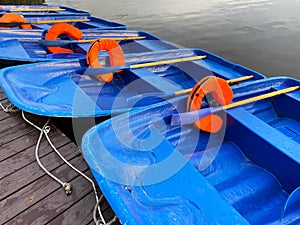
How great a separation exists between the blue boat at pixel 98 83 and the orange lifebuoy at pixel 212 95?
0.48m

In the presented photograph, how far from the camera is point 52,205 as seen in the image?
2107 millimetres

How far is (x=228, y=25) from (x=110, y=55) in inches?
310

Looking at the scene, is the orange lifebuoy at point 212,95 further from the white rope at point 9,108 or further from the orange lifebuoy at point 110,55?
the white rope at point 9,108

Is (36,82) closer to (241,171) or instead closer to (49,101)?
(49,101)

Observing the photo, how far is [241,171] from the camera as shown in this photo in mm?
2342

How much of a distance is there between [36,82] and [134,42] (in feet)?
8.01

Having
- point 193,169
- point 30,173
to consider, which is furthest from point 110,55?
point 193,169

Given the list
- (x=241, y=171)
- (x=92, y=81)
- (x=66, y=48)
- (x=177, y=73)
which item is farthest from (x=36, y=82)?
(x=241, y=171)

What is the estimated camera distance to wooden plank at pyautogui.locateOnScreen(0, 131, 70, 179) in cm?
244

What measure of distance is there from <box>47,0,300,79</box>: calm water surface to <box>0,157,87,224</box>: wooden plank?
5.97 meters

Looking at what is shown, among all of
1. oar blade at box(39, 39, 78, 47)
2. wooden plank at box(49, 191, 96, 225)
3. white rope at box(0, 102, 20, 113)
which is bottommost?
wooden plank at box(49, 191, 96, 225)

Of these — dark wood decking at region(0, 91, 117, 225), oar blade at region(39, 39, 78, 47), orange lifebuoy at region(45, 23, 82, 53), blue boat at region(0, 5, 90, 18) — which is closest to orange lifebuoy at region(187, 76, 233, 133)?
dark wood decking at region(0, 91, 117, 225)

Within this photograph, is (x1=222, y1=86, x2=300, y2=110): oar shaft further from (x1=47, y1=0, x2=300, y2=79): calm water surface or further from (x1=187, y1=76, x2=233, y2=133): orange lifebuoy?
(x1=47, y1=0, x2=300, y2=79): calm water surface

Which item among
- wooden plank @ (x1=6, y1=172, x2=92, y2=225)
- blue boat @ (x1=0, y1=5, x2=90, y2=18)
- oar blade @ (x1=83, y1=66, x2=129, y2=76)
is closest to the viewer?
wooden plank @ (x1=6, y1=172, x2=92, y2=225)
